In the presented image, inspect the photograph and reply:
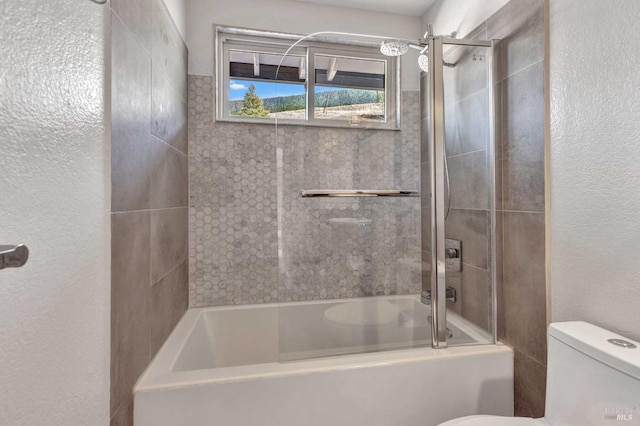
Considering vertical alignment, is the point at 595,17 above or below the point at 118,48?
above

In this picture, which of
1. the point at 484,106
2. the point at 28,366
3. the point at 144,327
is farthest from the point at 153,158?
the point at 484,106

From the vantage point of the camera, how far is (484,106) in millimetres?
1562

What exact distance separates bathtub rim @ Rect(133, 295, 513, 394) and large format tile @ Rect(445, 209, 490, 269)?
37 cm

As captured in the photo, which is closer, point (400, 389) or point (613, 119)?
point (613, 119)

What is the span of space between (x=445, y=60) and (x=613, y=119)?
2.48ft

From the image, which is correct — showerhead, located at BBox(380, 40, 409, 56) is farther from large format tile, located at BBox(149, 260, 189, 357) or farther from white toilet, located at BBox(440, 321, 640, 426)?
large format tile, located at BBox(149, 260, 189, 357)

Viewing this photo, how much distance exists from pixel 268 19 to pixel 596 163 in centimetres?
195

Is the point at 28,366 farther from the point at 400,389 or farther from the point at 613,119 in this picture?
the point at 613,119

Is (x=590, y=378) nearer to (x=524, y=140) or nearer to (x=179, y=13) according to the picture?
(x=524, y=140)

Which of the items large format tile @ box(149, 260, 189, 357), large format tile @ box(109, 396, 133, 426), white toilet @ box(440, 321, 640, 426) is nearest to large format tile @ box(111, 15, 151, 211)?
large format tile @ box(149, 260, 189, 357)

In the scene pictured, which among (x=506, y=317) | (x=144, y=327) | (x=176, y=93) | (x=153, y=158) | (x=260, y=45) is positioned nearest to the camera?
(x=144, y=327)

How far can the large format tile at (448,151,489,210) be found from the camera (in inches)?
61.2

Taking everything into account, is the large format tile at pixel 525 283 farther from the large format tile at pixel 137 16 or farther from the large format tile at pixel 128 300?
the large format tile at pixel 137 16

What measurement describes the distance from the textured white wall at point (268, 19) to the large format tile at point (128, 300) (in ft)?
4.25
